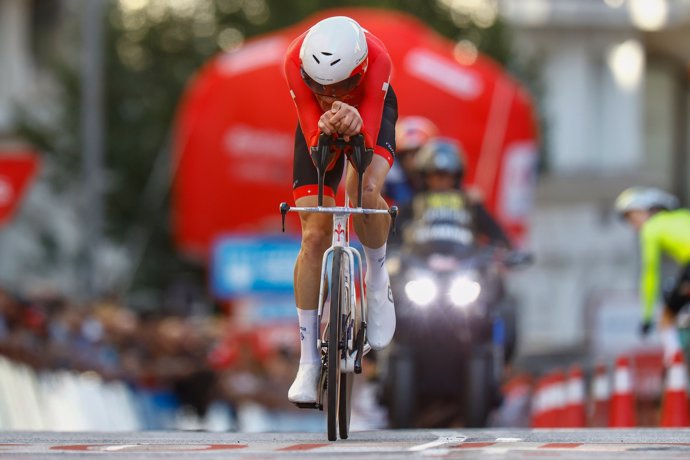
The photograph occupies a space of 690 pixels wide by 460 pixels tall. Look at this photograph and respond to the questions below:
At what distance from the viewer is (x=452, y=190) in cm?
1387

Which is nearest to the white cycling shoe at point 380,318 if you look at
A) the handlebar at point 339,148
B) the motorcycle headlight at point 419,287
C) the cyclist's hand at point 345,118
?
the handlebar at point 339,148

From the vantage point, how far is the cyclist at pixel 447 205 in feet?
44.9

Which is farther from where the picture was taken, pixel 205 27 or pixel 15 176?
pixel 205 27

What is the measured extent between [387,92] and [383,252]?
0.82 meters

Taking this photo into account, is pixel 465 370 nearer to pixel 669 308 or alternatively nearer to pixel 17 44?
pixel 669 308

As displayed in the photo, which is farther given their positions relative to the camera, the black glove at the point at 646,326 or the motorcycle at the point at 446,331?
the black glove at the point at 646,326

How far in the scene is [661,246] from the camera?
1552 cm

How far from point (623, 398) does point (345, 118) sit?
5.57 metres

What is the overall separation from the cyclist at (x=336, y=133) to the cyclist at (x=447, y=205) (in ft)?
11.4

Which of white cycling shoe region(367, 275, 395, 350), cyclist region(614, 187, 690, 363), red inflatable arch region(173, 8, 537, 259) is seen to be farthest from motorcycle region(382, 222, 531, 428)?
red inflatable arch region(173, 8, 537, 259)

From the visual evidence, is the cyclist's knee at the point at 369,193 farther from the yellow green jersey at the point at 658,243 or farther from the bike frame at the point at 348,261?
the yellow green jersey at the point at 658,243

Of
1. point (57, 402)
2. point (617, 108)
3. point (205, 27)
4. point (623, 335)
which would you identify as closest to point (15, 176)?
point (57, 402)

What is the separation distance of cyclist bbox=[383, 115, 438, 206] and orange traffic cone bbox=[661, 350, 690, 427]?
229 centimetres

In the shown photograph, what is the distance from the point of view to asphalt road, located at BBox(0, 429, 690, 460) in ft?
28.2
